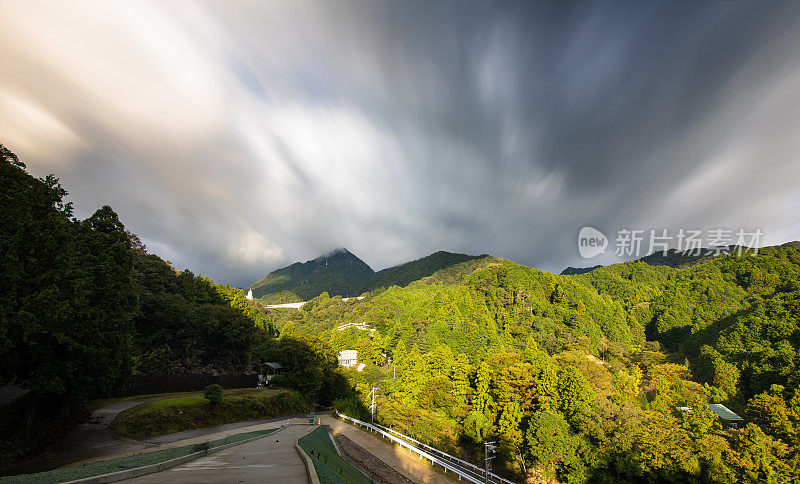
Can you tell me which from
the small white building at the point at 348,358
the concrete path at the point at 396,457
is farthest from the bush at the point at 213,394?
the small white building at the point at 348,358

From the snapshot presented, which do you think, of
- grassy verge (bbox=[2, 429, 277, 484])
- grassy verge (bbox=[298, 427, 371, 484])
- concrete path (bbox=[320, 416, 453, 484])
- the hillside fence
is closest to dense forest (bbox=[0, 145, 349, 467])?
grassy verge (bbox=[2, 429, 277, 484])

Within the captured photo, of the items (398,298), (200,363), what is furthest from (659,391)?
(398,298)

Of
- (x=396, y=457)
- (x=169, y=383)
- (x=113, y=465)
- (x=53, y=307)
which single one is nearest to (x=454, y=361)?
(x=396, y=457)

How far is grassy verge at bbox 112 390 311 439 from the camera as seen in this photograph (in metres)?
19.5

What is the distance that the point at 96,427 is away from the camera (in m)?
18.2

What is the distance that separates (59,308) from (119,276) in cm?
469

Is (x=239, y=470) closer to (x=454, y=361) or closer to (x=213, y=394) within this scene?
(x=213, y=394)

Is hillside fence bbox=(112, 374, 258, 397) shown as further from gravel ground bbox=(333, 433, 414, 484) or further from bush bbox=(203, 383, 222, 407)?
gravel ground bbox=(333, 433, 414, 484)

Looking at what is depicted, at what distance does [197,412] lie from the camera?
2372cm

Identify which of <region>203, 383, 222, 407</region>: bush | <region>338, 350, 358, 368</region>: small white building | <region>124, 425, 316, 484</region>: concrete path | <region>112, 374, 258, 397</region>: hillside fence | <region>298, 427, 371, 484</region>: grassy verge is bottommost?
<region>338, 350, 358, 368</region>: small white building

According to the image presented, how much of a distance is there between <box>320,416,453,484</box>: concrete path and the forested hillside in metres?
10.8

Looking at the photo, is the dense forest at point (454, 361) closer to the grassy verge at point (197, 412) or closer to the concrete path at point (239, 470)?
the grassy verge at point (197, 412)

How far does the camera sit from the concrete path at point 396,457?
21186 mm

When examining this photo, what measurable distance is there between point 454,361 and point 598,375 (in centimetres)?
2464
